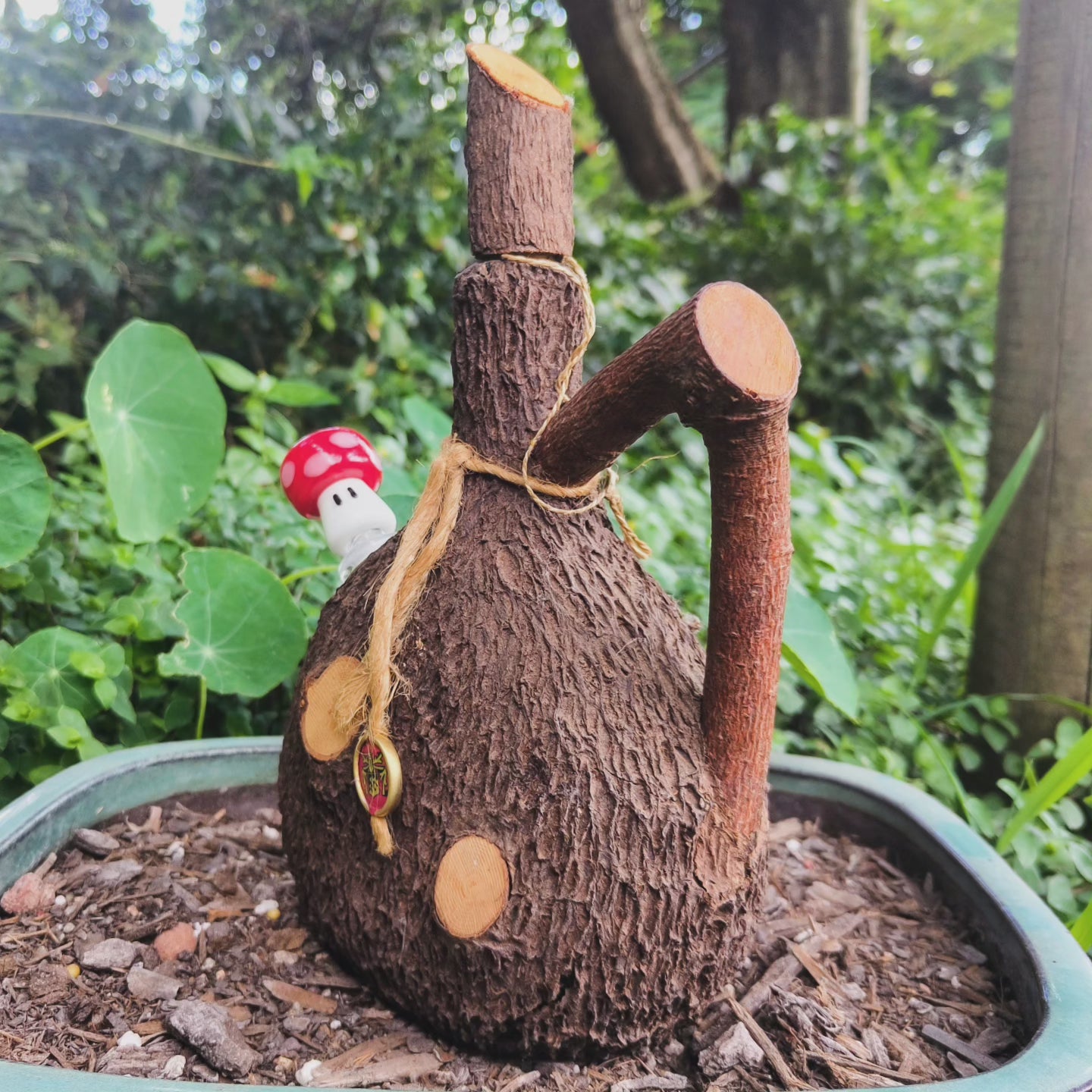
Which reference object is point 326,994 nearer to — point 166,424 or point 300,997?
point 300,997

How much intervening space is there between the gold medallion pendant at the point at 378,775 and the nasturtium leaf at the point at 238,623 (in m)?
0.42

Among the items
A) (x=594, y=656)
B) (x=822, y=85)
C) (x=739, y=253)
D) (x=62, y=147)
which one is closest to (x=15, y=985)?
(x=594, y=656)

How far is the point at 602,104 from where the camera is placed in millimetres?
3816

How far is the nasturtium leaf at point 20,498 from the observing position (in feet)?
3.62

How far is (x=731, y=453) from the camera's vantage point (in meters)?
0.71

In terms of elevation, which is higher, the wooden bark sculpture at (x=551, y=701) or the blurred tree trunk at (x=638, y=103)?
the blurred tree trunk at (x=638, y=103)

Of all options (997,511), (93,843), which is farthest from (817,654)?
(93,843)

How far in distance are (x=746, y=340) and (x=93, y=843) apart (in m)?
0.89

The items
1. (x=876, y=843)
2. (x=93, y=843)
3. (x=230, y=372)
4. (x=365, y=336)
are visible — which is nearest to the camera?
(x=93, y=843)

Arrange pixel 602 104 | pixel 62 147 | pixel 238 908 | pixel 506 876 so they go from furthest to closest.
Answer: pixel 602 104 < pixel 62 147 < pixel 238 908 < pixel 506 876

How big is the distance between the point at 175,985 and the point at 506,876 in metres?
0.36

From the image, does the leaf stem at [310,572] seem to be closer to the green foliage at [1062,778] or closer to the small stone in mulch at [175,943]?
the small stone in mulch at [175,943]

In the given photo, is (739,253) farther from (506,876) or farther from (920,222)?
(506,876)

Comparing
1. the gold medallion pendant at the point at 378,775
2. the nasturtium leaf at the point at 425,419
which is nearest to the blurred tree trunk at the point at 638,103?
the nasturtium leaf at the point at 425,419
